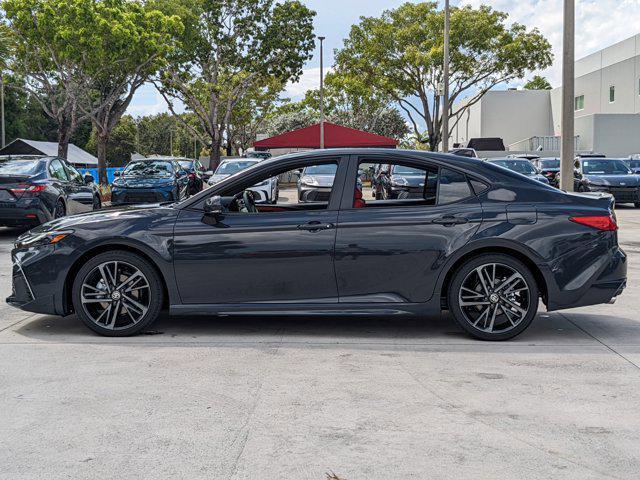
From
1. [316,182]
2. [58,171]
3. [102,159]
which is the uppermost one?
[102,159]

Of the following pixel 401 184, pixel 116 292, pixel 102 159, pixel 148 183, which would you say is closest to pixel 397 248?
pixel 401 184

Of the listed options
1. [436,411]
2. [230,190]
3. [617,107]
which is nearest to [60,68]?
[230,190]

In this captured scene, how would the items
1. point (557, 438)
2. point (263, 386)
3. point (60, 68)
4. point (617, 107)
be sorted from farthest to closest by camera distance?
1. point (617, 107)
2. point (60, 68)
3. point (263, 386)
4. point (557, 438)

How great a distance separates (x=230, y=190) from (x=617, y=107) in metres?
51.5

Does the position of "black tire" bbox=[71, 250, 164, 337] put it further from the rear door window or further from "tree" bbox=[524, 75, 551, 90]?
"tree" bbox=[524, 75, 551, 90]

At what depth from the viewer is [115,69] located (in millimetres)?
34656

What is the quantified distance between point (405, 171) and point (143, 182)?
46.5 ft

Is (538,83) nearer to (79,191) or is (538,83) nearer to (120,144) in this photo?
(120,144)

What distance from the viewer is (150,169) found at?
20875 mm

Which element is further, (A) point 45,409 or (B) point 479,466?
(A) point 45,409

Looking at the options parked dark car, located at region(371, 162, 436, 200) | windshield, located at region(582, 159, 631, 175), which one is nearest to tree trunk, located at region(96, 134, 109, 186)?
windshield, located at region(582, 159, 631, 175)

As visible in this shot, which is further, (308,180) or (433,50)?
(433,50)

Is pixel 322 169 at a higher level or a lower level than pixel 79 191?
higher

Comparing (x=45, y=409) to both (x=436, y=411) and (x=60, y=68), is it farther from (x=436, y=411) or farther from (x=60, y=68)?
(x=60, y=68)
